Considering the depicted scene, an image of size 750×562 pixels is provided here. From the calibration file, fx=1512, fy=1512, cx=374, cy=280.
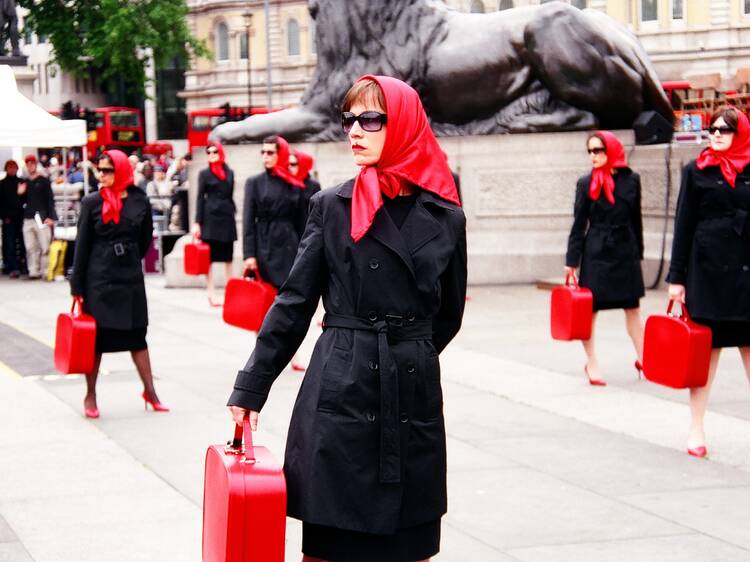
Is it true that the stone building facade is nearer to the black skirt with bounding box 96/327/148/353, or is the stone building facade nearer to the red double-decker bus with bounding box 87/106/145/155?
the red double-decker bus with bounding box 87/106/145/155

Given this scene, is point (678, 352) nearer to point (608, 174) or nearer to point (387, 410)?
point (608, 174)

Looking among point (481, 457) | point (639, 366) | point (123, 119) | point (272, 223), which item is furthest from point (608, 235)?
point (123, 119)

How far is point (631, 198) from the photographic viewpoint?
10516 millimetres

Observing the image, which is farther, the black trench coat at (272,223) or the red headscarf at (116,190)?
the black trench coat at (272,223)

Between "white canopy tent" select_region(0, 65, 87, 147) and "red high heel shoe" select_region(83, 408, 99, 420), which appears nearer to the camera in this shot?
"red high heel shoe" select_region(83, 408, 99, 420)

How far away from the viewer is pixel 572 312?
33.8ft

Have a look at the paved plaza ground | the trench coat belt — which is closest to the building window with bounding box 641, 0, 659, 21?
the paved plaza ground

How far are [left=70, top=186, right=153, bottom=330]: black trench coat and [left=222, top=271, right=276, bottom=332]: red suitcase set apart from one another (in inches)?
62.8

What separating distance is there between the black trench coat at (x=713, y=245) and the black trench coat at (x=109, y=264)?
3.47 metres

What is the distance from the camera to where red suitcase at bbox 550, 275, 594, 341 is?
1033 centimetres

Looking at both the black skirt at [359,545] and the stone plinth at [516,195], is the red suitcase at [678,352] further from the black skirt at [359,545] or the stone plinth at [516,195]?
the stone plinth at [516,195]

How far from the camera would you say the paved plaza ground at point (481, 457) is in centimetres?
631

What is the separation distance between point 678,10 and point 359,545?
58.1 m

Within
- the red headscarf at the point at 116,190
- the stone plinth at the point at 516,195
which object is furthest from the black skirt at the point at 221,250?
the red headscarf at the point at 116,190
